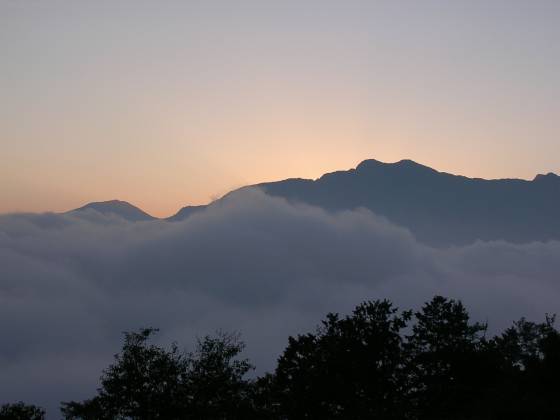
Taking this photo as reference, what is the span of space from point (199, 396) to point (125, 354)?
30.4 ft

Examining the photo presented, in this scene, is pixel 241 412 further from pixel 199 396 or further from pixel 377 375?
pixel 377 375

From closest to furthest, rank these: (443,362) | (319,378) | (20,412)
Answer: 1. (319,378)
2. (443,362)
3. (20,412)

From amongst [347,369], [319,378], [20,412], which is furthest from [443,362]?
[20,412]

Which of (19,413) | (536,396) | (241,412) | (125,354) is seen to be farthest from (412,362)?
(19,413)

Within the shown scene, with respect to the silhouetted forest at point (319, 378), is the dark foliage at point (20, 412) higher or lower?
lower

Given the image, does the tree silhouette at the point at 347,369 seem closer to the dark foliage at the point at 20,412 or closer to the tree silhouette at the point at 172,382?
the tree silhouette at the point at 172,382

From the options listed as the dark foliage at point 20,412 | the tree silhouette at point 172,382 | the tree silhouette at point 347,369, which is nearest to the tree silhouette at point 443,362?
the tree silhouette at point 347,369

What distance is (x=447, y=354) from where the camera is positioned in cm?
7119

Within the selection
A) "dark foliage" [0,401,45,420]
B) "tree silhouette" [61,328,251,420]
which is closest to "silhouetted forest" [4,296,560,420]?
"tree silhouette" [61,328,251,420]

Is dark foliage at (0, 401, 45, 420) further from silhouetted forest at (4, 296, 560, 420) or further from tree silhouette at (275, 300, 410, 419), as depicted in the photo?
tree silhouette at (275, 300, 410, 419)

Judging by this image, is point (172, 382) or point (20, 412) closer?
point (172, 382)

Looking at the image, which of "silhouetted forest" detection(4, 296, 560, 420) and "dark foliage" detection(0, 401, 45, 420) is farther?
"dark foliage" detection(0, 401, 45, 420)

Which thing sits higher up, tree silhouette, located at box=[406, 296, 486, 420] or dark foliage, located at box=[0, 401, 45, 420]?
tree silhouette, located at box=[406, 296, 486, 420]

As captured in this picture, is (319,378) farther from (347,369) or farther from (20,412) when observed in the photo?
(20,412)
